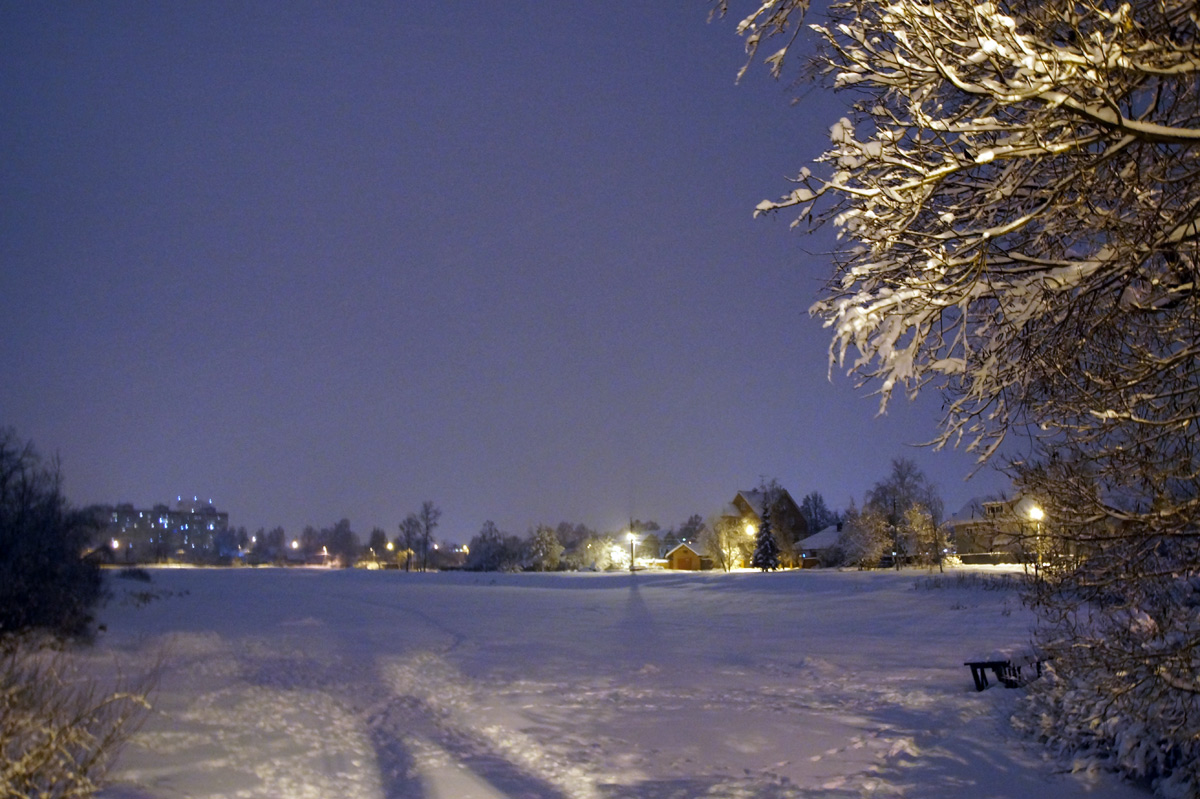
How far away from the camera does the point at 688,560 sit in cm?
7819

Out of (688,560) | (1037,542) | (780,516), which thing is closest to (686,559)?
(688,560)

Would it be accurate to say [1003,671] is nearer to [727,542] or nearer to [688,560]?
[727,542]

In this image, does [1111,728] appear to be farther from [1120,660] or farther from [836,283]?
[836,283]

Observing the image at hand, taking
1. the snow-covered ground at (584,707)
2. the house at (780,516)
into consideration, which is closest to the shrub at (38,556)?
the snow-covered ground at (584,707)

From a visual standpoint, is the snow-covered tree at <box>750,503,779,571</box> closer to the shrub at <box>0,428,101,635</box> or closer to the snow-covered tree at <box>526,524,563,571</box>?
the snow-covered tree at <box>526,524,563,571</box>

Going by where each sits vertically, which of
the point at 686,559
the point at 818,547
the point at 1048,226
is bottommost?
the point at 686,559

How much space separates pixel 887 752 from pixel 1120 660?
5298mm

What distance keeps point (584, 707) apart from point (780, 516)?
60.3 m

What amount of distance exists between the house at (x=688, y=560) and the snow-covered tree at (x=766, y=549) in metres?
18.0

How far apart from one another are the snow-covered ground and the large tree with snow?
4.44m

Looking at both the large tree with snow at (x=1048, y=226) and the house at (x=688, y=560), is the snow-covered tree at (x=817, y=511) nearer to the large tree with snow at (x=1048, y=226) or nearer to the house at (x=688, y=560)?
the house at (x=688, y=560)

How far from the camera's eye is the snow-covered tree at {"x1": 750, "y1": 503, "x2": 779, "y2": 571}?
57281mm

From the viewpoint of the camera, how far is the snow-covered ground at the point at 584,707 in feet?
26.8

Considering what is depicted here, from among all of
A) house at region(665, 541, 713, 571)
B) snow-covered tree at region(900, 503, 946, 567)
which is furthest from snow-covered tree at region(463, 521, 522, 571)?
snow-covered tree at region(900, 503, 946, 567)
